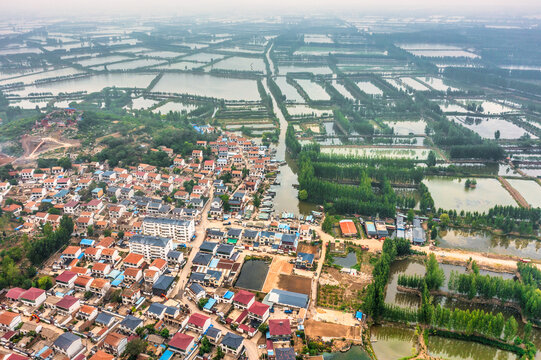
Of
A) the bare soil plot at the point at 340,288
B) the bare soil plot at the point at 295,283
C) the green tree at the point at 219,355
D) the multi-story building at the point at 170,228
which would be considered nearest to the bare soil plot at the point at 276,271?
the bare soil plot at the point at 295,283

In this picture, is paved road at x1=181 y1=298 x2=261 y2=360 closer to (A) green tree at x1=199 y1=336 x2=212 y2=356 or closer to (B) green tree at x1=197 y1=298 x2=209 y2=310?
(B) green tree at x1=197 y1=298 x2=209 y2=310

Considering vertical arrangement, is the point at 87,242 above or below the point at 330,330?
above

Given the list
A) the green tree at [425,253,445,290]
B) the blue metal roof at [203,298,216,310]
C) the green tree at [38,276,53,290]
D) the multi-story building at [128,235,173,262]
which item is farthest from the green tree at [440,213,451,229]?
the green tree at [38,276,53,290]

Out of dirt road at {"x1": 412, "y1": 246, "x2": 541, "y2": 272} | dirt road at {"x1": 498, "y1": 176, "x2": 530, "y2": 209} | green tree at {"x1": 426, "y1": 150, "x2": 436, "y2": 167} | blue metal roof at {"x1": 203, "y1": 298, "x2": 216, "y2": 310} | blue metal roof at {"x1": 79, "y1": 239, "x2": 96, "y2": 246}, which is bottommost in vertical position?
dirt road at {"x1": 412, "y1": 246, "x2": 541, "y2": 272}

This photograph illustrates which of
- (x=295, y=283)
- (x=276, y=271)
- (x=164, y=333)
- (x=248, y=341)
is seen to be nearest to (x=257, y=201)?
(x=276, y=271)

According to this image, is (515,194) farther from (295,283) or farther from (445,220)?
(295,283)

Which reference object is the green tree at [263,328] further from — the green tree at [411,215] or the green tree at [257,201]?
the green tree at [411,215]

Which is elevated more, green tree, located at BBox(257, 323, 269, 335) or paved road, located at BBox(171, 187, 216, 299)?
paved road, located at BBox(171, 187, 216, 299)

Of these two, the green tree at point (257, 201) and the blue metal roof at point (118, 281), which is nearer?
the blue metal roof at point (118, 281)

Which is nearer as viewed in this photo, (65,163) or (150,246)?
(150,246)

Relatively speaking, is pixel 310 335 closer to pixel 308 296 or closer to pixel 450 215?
pixel 308 296

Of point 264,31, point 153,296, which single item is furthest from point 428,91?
point 264,31

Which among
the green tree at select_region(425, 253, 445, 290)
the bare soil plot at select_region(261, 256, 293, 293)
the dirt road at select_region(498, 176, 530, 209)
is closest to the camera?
the green tree at select_region(425, 253, 445, 290)
